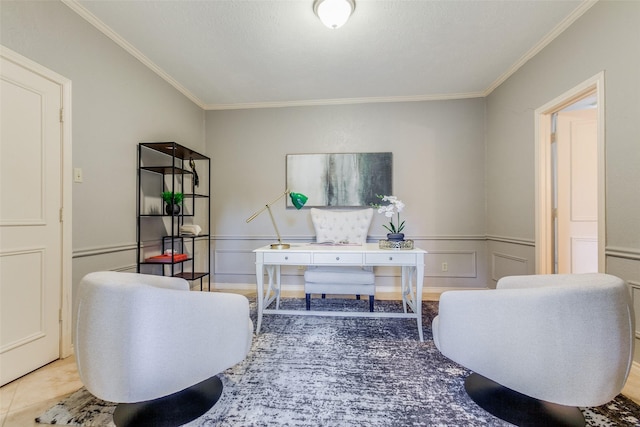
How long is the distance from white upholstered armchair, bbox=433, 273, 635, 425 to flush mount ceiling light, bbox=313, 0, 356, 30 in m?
1.97

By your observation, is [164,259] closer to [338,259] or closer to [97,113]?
[97,113]

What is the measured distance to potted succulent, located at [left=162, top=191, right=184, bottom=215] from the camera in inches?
103

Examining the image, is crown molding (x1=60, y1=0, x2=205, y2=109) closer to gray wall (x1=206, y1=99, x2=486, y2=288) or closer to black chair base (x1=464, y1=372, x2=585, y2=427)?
gray wall (x1=206, y1=99, x2=486, y2=288)

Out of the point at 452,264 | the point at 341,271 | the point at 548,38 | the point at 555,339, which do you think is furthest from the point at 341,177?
the point at 555,339

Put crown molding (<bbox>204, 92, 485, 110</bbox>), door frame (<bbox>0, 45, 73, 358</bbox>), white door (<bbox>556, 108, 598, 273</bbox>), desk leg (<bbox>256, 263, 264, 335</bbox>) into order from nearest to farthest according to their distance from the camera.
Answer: door frame (<bbox>0, 45, 73, 358</bbox>), desk leg (<bbox>256, 263, 264, 335</bbox>), white door (<bbox>556, 108, 598, 273</bbox>), crown molding (<bbox>204, 92, 485, 110</bbox>)

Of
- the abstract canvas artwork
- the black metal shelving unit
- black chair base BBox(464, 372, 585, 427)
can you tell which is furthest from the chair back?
black chair base BBox(464, 372, 585, 427)

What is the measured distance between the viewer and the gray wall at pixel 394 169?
3391mm

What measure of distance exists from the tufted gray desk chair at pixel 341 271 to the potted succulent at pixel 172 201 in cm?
145

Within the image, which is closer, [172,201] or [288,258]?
[288,258]

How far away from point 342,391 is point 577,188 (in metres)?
2.86

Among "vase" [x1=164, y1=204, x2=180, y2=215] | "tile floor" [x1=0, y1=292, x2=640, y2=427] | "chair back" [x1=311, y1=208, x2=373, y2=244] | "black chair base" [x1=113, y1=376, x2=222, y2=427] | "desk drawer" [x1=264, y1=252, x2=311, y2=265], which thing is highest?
"vase" [x1=164, y1=204, x2=180, y2=215]

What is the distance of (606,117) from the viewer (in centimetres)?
179

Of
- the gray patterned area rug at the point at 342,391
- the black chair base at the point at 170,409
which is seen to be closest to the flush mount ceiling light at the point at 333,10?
the gray patterned area rug at the point at 342,391

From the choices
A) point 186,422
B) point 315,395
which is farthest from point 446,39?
point 186,422
